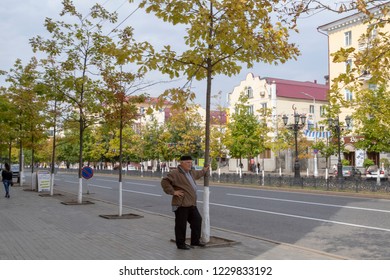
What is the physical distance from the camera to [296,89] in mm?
64000

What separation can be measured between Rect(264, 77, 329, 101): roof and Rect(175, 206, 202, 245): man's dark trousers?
178ft

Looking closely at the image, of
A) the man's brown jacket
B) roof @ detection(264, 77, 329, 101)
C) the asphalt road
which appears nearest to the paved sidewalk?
the man's brown jacket

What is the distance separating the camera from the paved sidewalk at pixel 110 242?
23.5 feet

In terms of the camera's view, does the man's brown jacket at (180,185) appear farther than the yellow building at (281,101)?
No

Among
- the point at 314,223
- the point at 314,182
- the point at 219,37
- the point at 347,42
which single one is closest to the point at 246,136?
the point at 347,42

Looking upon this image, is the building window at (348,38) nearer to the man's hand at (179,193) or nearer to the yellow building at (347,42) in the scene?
the yellow building at (347,42)

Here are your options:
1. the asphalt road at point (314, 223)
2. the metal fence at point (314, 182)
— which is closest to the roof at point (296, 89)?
the metal fence at point (314, 182)

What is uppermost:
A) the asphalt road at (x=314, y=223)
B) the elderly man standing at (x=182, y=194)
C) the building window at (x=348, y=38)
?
the building window at (x=348, y=38)

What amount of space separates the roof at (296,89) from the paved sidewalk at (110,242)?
170 feet

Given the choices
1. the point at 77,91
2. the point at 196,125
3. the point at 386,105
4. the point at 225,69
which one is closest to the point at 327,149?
the point at 386,105

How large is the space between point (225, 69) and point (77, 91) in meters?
9.84

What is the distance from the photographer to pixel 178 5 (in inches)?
343

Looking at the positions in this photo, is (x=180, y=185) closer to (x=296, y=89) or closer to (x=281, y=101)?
(x=281, y=101)

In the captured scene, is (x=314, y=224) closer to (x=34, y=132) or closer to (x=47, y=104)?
(x=47, y=104)
